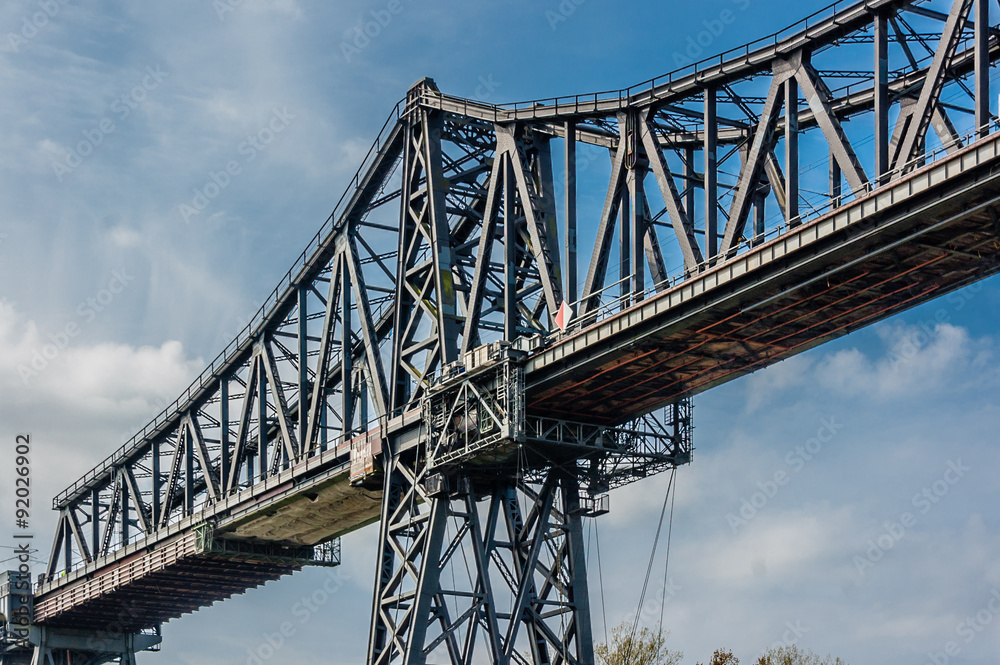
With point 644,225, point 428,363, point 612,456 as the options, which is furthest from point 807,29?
point 428,363

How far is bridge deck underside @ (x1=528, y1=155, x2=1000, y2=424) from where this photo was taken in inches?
1820

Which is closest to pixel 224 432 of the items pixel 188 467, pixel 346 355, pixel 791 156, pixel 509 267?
pixel 188 467

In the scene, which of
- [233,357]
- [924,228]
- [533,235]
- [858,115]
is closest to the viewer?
[924,228]

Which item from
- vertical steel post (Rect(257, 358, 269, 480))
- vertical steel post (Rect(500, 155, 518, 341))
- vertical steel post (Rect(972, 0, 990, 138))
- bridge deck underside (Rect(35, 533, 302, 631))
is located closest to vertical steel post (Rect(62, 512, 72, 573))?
bridge deck underside (Rect(35, 533, 302, 631))

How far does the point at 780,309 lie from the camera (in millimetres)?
52000

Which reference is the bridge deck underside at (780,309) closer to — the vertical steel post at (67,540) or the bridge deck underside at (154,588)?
the bridge deck underside at (154,588)

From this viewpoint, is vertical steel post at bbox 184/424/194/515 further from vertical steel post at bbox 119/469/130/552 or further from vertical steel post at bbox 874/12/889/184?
vertical steel post at bbox 874/12/889/184

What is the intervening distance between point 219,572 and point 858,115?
5551 centimetres

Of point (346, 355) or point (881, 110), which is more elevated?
point (346, 355)

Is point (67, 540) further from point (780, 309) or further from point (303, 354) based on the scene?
point (780, 309)

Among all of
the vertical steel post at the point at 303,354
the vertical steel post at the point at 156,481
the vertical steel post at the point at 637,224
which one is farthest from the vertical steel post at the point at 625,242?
the vertical steel post at the point at 156,481

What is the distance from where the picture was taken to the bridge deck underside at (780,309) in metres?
46.2

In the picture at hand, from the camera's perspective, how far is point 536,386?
59781 mm

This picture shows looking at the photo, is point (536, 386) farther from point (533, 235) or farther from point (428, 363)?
point (428, 363)
